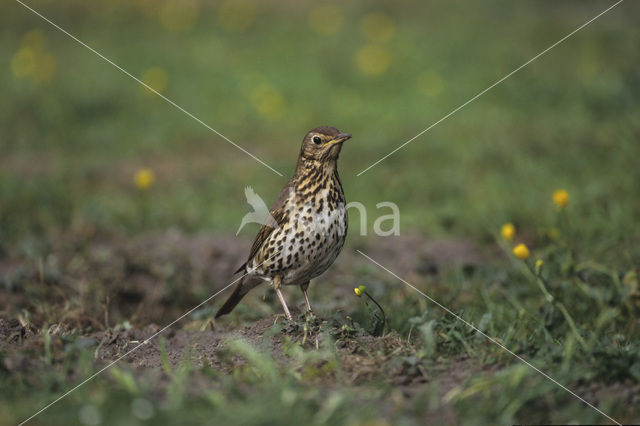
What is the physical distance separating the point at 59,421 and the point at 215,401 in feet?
1.81

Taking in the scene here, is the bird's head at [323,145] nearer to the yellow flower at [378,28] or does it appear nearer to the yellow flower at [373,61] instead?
the yellow flower at [373,61]

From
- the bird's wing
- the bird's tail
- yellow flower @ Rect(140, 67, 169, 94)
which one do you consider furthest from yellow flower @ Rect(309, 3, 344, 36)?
the bird's wing

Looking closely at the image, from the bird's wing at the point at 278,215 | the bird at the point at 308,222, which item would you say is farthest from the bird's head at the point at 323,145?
the bird's wing at the point at 278,215

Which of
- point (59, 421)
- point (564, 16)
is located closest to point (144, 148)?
point (59, 421)

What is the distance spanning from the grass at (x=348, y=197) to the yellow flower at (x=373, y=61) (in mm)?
45

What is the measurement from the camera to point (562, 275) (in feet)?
15.7

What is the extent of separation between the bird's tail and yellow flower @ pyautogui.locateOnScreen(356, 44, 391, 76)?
267 inches

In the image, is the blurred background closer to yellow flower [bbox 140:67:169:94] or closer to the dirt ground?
yellow flower [bbox 140:67:169:94]

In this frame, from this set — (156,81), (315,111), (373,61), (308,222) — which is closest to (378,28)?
(373,61)

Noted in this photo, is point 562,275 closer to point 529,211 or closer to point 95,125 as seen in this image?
point 529,211

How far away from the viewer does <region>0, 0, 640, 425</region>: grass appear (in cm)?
312

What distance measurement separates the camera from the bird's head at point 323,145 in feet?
13.7

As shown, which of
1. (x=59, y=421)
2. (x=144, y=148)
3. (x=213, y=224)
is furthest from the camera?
(x=144, y=148)

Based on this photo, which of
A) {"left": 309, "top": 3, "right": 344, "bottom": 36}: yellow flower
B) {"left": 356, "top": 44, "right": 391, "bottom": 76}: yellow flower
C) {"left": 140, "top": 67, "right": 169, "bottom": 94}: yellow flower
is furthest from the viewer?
{"left": 309, "top": 3, "right": 344, "bottom": 36}: yellow flower
